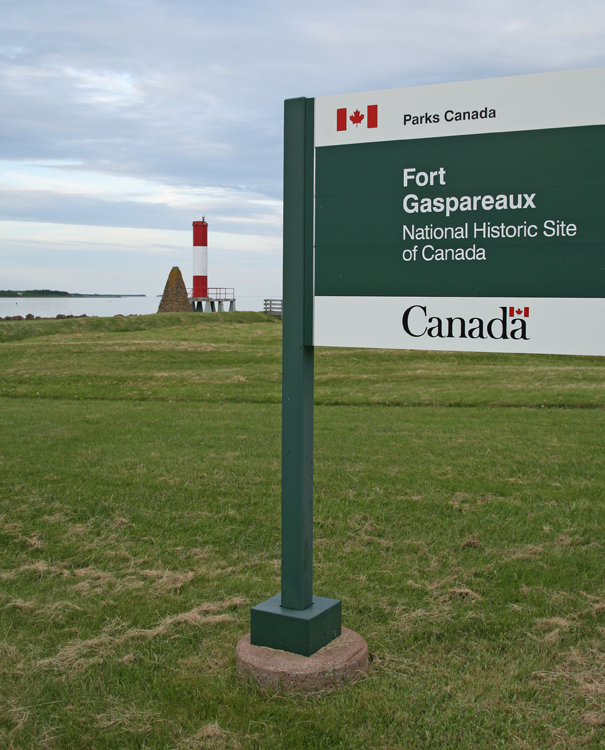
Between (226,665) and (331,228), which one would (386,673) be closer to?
(226,665)

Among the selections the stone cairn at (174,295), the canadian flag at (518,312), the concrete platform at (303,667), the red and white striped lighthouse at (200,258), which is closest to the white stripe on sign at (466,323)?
the canadian flag at (518,312)

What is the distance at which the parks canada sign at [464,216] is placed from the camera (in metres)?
3.40

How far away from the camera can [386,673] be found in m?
3.81

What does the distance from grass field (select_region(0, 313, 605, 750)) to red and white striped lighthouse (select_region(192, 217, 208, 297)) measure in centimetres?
3568

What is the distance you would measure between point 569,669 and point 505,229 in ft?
7.48

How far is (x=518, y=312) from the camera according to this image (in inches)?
138

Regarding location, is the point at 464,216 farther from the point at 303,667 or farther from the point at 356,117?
the point at 303,667

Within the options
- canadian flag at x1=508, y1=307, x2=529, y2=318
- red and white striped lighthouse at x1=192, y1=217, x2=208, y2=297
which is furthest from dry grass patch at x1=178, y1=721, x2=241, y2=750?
red and white striped lighthouse at x1=192, y1=217, x2=208, y2=297

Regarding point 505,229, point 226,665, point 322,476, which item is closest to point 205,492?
point 322,476

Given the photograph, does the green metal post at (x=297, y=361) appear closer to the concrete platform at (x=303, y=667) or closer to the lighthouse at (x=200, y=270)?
the concrete platform at (x=303, y=667)

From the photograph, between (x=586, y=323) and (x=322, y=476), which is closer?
(x=586, y=323)

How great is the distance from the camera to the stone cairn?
146ft

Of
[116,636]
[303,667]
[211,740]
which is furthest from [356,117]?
[116,636]

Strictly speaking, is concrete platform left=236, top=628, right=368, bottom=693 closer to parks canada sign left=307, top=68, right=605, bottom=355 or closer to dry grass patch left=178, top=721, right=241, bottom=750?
dry grass patch left=178, top=721, right=241, bottom=750
